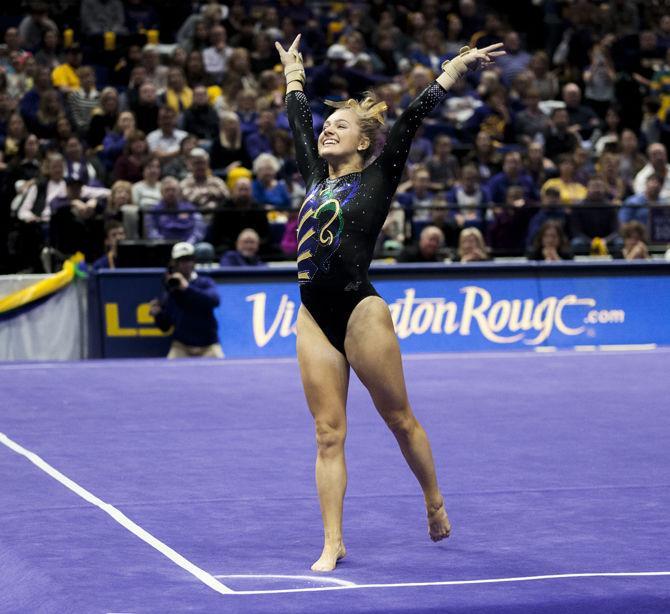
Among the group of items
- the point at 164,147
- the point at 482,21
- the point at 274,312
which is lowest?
the point at 274,312

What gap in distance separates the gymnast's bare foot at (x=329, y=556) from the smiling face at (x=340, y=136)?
163cm

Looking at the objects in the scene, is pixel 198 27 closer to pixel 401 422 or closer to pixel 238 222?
pixel 238 222

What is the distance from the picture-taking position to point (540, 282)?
14.2 meters

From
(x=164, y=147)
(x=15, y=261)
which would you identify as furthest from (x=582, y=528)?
(x=164, y=147)

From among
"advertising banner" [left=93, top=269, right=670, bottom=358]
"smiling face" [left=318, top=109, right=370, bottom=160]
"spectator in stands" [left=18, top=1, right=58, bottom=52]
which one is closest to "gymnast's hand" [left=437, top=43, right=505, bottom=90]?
"smiling face" [left=318, top=109, right=370, bottom=160]

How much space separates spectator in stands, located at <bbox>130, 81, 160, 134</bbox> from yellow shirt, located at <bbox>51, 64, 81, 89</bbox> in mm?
1193

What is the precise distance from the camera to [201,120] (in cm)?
1731

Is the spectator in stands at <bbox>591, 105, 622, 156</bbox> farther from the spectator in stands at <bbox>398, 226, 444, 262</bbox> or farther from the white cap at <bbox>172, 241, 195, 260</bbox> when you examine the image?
the white cap at <bbox>172, 241, 195, 260</bbox>

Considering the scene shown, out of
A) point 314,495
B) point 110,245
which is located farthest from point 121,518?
point 110,245

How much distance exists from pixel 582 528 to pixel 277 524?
4.51 feet

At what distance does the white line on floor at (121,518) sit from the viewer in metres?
5.45

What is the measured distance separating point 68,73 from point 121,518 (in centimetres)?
1211

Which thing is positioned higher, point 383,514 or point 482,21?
point 482,21

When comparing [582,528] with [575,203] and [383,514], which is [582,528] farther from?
[575,203]
